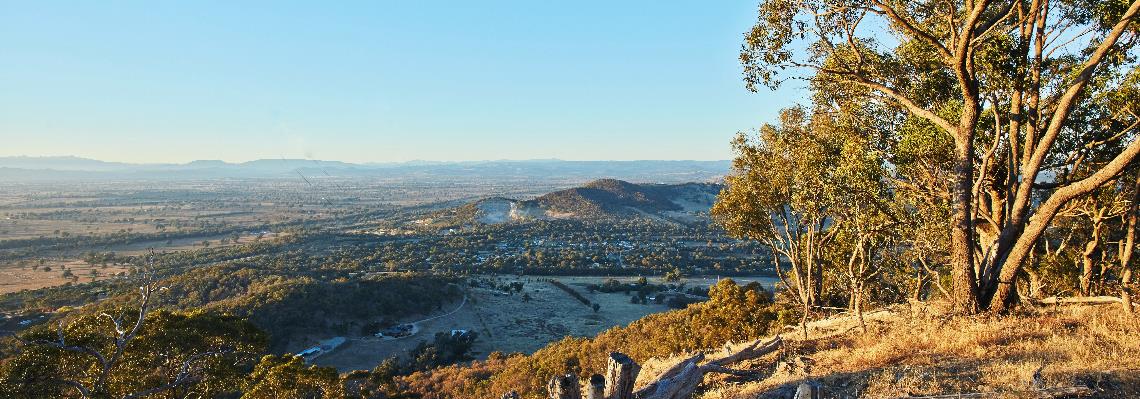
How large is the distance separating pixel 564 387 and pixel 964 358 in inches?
227

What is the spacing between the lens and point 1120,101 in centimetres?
1062

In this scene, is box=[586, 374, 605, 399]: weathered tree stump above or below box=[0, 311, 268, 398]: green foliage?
above

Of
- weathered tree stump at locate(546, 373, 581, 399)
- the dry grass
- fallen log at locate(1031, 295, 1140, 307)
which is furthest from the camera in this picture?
fallen log at locate(1031, 295, 1140, 307)

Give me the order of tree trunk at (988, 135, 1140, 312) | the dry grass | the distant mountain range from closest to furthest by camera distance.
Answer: the dry grass < tree trunk at (988, 135, 1140, 312) < the distant mountain range

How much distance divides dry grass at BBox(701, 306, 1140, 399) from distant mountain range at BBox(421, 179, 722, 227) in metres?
93.1

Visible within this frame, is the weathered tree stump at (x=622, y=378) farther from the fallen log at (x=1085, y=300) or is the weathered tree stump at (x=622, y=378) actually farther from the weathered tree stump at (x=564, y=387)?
the fallen log at (x=1085, y=300)

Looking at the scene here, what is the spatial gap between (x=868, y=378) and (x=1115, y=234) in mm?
13038

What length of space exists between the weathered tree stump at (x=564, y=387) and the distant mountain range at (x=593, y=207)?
97.5m

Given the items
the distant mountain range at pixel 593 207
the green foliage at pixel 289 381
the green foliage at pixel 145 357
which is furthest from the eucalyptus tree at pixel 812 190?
the distant mountain range at pixel 593 207

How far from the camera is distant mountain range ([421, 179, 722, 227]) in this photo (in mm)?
107875

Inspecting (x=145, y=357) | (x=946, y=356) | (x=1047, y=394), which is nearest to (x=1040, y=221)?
(x=946, y=356)

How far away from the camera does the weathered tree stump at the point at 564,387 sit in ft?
17.8

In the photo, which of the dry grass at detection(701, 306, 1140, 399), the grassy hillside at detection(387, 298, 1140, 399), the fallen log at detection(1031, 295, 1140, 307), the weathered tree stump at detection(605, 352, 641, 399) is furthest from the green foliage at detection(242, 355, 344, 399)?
the fallen log at detection(1031, 295, 1140, 307)

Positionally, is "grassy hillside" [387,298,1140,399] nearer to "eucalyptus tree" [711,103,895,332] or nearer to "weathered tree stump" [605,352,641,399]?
"eucalyptus tree" [711,103,895,332]
